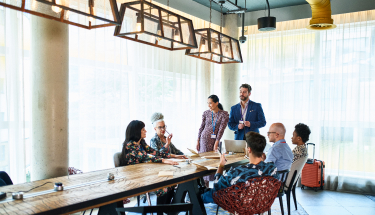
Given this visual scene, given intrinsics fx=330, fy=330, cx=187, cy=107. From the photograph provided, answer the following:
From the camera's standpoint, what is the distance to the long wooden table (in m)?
2.06

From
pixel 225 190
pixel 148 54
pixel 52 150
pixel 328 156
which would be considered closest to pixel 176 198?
pixel 225 190

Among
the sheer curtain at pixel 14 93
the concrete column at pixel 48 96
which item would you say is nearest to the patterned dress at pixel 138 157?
the concrete column at pixel 48 96

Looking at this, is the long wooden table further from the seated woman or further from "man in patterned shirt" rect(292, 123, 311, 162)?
"man in patterned shirt" rect(292, 123, 311, 162)

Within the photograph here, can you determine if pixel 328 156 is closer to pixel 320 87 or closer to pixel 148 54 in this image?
pixel 320 87

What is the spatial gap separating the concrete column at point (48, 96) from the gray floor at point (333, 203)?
364 cm

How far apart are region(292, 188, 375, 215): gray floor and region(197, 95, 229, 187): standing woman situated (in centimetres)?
167

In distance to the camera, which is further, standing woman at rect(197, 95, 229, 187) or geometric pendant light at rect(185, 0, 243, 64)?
standing woman at rect(197, 95, 229, 187)

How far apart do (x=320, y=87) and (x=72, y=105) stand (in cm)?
469

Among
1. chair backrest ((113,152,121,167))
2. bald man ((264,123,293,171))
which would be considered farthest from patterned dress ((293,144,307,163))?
chair backrest ((113,152,121,167))

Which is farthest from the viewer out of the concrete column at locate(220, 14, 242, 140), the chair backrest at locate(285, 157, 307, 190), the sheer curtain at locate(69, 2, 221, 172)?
the concrete column at locate(220, 14, 242, 140)

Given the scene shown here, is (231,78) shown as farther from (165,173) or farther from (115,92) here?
(165,173)

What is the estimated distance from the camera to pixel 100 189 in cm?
250

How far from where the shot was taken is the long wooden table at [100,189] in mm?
2064

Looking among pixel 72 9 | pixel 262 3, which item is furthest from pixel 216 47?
pixel 262 3
